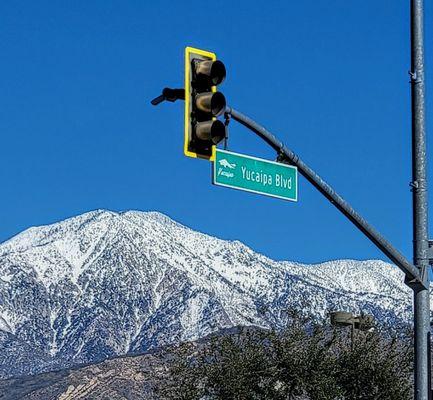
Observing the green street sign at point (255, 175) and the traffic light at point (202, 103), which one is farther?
the green street sign at point (255, 175)

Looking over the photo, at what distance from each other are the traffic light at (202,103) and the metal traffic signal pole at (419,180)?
3.19m

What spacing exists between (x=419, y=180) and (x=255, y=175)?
2448 mm

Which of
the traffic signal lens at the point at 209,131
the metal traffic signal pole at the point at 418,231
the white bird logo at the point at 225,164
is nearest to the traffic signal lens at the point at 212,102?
the traffic signal lens at the point at 209,131

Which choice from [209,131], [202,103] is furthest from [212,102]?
[209,131]

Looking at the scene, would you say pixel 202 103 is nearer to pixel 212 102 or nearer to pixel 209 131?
pixel 212 102

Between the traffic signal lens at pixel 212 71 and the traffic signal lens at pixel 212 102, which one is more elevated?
the traffic signal lens at pixel 212 71

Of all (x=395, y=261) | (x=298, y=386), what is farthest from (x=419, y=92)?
(x=298, y=386)

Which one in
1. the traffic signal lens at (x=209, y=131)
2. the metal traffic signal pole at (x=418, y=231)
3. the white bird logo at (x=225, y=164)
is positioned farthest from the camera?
the metal traffic signal pole at (x=418, y=231)

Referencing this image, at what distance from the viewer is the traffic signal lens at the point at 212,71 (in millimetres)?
13039

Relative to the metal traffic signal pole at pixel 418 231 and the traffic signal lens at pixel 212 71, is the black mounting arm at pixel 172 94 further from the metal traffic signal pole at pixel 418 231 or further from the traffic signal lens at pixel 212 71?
the metal traffic signal pole at pixel 418 231

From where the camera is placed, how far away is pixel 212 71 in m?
13.0

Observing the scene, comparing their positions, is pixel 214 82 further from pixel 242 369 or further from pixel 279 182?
pixel 242 369

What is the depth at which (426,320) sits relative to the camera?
15.5 metres

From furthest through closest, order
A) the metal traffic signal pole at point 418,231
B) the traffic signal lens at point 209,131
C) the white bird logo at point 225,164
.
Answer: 1. the metal traffic signal pole at point 418,231
2. the white bird logo at point 225,164
3. the traffic signal lens at point 209,131
